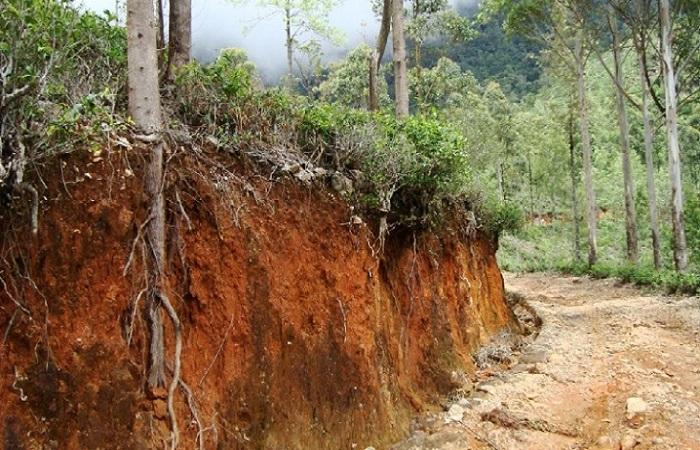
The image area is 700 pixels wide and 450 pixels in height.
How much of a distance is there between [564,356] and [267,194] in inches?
274

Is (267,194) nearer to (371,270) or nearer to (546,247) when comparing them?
(371,270)


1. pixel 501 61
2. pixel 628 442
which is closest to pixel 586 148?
pixel 628 442

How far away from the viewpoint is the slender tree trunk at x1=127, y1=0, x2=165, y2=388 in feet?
14.1

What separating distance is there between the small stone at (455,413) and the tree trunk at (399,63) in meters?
6.36

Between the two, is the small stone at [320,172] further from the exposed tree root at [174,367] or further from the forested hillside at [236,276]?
the exposed tree root at [174,367]

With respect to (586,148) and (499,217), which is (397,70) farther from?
(586,148)

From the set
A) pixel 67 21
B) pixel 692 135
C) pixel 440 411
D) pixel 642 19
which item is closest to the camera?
→ pixel 67 21

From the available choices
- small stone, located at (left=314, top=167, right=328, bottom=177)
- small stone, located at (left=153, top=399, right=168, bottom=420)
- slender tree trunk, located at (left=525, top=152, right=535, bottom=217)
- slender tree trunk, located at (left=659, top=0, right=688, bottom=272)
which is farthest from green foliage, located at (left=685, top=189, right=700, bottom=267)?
small stone, located at (left=153, top=399, right=168, bottom=420)

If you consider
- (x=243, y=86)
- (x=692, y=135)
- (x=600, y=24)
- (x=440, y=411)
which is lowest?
(x=440, y=411)

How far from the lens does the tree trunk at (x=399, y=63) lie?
12.0 metres

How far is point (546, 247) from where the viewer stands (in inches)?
1524

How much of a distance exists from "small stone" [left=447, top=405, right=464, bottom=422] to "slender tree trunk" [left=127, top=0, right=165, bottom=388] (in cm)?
407

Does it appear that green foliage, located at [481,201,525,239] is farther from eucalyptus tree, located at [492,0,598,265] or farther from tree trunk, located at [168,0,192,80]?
tree trunk, located at [168,0,192,80]

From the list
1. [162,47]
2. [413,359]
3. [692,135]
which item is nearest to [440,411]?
[413,359]
